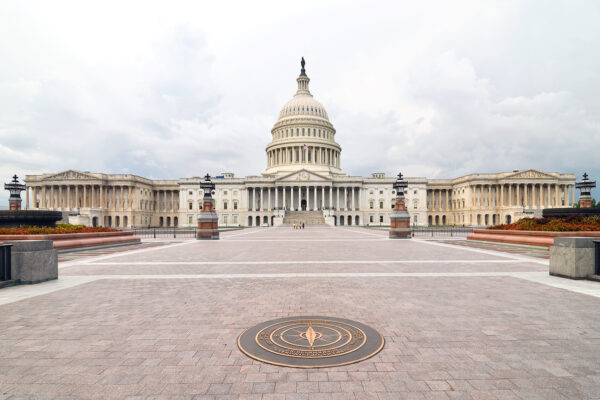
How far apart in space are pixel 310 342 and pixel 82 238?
22.2 meters

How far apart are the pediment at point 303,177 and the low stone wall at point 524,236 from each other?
72495mm

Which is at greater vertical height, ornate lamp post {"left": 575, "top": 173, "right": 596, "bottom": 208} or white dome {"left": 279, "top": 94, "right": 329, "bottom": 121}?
white dome {"left": 279, "top": 94, "right": 329, "bottom": 121}

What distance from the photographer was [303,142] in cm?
11000

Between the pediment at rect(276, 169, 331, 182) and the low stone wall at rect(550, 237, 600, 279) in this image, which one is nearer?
the low stone wall at rect(550, 237, 600, 279)

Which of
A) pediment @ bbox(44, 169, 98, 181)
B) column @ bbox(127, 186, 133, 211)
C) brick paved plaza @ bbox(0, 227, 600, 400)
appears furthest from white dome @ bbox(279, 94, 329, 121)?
brick paved plaza @ bbox(0, 227, 600, 400)

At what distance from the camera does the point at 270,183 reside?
10038 cm

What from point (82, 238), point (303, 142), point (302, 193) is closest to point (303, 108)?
point (303, 142)

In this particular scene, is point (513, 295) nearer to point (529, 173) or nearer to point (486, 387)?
point (486, 387)

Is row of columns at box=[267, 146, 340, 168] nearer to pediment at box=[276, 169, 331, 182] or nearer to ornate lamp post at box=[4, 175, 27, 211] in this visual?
pediment at box=[276, 169, 331, 182]

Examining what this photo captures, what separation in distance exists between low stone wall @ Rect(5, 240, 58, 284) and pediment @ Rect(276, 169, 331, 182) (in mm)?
88340

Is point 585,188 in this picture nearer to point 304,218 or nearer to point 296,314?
point 296,314

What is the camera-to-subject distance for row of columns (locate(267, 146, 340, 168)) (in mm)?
110562

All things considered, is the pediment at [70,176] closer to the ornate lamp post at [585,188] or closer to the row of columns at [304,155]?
the row of columns at [304,155]

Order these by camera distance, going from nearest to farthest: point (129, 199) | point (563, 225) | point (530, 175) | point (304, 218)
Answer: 1. point (563, 225)
2. point (304, 218)
3. point (530, 175)
4. point (129, 199)
